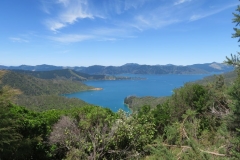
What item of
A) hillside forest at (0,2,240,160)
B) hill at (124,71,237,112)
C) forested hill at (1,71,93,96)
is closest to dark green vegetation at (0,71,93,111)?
forested hill at (1,71,93,96)

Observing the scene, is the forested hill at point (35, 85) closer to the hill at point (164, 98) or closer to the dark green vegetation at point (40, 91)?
the dark green vegetation at point (40, 91)

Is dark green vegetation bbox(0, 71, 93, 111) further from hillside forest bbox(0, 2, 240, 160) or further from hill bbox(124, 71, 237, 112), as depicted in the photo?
hillside forest bbox(0, 2, 240, 160)

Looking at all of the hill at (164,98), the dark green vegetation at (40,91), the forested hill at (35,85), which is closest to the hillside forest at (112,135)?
the hill at (164,98)

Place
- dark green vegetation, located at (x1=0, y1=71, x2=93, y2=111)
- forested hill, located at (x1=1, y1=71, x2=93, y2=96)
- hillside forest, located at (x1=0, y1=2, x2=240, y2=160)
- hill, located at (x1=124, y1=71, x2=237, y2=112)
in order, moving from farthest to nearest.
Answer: forested hill, located at (x1=1, y1=71, x2=93, y2=96) < dark green vegetation, located at (x1=0, y1=71, x2=93, y2=111) < hill, located at (x1=124, y1=71, x2=237, y2=112) < hillside forest, located at (x1=0, y1=2, x2=240, y2=160)

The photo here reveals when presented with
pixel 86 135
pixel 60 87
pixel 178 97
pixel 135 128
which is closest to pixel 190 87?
pixel 178 97

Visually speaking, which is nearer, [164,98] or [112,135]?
[112,135]

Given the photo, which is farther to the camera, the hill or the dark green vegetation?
the dark green vegetation

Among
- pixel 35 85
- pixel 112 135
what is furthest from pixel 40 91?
pixel 112 135

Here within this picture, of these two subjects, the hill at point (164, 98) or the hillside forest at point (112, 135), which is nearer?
the hillside forest at point (112, 135)

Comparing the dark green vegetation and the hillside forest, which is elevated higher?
the hillside forest

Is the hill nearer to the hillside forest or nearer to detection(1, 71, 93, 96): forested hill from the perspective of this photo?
the hillside forest

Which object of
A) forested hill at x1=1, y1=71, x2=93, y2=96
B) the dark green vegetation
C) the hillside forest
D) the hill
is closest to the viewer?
the hillside forest

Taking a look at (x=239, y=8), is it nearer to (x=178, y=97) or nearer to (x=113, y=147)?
(x=113, y=147)

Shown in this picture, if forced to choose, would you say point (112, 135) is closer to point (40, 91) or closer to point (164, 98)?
point (164, 98)
